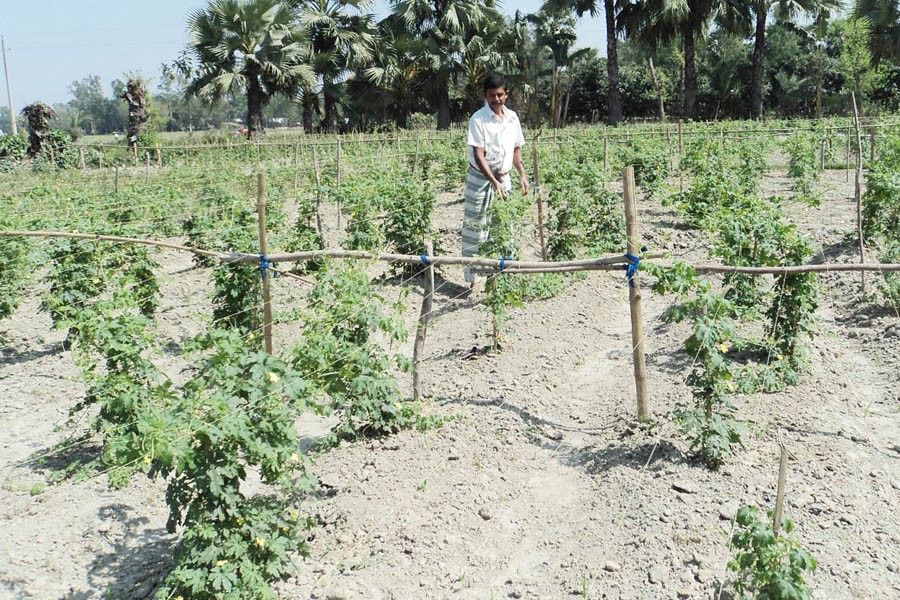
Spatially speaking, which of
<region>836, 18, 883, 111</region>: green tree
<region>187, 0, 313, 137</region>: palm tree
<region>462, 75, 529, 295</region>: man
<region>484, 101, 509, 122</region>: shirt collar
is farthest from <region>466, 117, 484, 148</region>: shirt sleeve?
<region>836, 18, 883, 111</region>: green tree

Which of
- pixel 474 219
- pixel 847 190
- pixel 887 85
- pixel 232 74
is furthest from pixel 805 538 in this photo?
pixel 887 85

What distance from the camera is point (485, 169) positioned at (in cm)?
684

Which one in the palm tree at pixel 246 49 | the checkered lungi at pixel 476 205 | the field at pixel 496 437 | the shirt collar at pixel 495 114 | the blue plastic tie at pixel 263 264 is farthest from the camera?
the palm tree at pixel 246 49

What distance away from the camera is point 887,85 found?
123 ft

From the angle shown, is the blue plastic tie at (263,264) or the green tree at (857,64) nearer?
the blue plastic tie at (263,264)

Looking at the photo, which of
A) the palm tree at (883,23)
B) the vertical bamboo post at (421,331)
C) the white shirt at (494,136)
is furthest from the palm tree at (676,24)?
the vertical bamboo post at (421,331)

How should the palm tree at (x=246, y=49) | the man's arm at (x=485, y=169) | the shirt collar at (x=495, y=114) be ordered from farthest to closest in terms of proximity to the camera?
the palm tree at (x=246, y=49)
the shirt collar at (x=495, y=114)
the man's arm at (x=485, y=169)

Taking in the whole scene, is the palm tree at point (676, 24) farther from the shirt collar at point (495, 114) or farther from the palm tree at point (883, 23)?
the shirt collar at point (495, 114)

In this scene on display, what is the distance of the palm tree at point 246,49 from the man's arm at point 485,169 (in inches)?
725

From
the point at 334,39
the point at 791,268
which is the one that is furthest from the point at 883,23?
the point at 791,268

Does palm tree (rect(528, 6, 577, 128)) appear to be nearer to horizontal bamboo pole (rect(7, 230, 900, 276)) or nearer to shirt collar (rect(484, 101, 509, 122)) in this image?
shirt collar (rect(484, 101, 509, 122))

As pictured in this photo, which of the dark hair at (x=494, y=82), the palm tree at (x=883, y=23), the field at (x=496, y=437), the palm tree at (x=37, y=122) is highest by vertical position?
the palm tree at (x=883, y=23)

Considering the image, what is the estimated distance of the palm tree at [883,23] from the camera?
2372 cm

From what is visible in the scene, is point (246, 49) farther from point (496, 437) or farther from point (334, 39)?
point (496, 437)
